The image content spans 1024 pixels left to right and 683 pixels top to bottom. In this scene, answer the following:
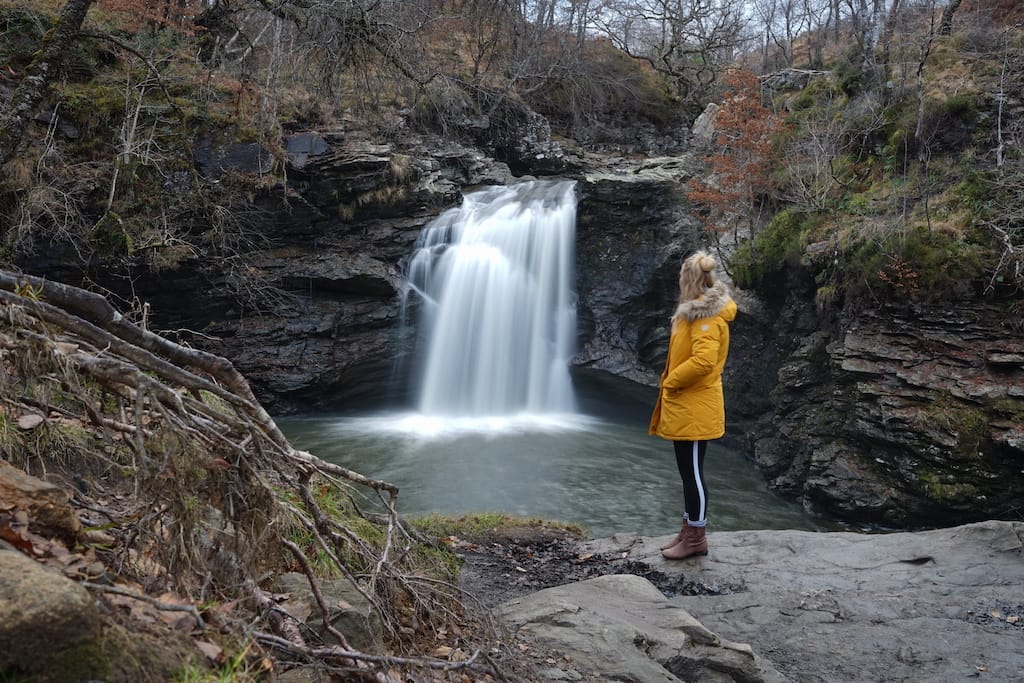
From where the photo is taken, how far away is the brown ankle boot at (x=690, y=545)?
5160mm

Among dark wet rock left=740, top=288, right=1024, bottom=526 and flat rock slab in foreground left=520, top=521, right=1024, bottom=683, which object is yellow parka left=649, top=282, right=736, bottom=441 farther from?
dark wet rock left=740, top=288, right=1024, bottom=526

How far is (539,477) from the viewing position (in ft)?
34.2

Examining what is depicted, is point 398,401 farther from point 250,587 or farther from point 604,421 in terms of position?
point 250,587

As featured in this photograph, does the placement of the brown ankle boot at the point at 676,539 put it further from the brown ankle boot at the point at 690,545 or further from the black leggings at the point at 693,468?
the black leggings at the point at 693,468

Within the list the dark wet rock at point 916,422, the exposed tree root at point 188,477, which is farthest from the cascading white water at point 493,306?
the exposed tree root at point 188,477

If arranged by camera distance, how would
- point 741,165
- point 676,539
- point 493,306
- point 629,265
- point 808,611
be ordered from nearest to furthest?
point 808,611 < point 676,539 < point 741,165 < point 493,306 < point 629,265

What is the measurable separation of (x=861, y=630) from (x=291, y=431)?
36.1 feet

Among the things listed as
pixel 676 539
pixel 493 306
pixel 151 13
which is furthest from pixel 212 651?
pixel 151 13

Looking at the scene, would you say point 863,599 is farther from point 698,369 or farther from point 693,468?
point 698,369

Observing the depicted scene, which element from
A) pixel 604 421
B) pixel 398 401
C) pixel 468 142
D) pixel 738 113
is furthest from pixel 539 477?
pixel 468 142

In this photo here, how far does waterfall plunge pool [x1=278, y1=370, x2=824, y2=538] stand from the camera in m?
9.04

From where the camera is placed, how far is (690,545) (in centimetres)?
518

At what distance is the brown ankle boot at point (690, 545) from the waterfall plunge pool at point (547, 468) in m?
2.95

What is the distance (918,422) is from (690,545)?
5358 millimetres
